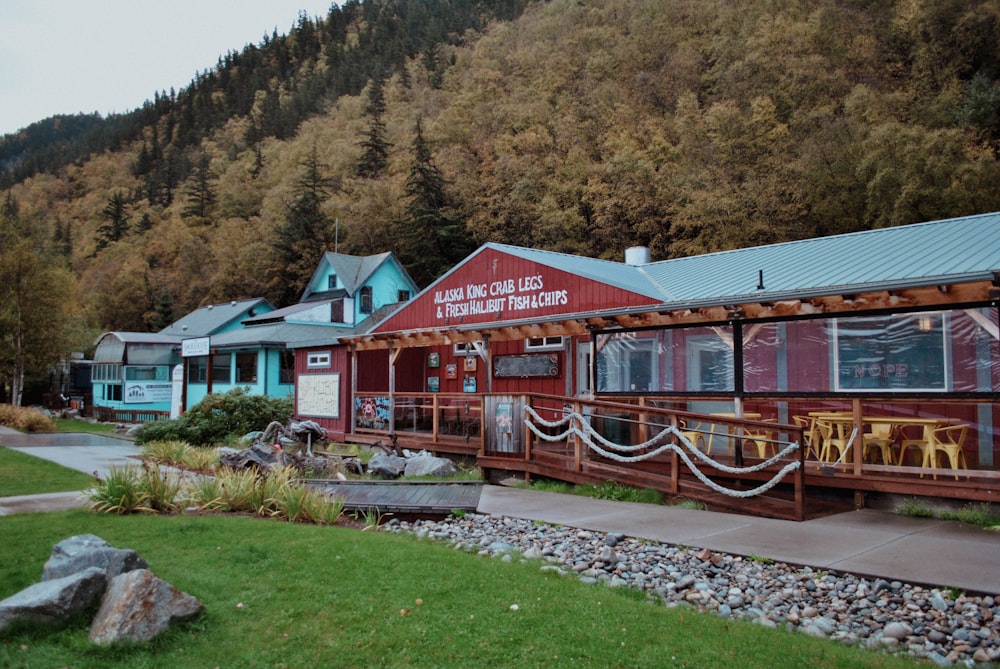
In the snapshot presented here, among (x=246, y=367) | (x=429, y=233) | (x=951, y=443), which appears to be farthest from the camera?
(x=429, y=233)

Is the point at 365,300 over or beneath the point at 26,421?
over

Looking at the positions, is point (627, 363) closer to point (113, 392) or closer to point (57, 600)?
point (57, 600)

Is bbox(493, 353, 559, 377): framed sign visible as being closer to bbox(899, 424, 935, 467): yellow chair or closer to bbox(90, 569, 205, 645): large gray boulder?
bbox(899, 424, 935, 467): yellow chair

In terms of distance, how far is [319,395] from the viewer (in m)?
21.2

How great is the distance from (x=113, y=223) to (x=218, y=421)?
6592 cm

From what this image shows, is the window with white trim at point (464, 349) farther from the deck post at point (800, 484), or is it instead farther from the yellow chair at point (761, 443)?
the deck post at point (800, 484)

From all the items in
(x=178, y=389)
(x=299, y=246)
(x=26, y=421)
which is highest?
(x=299, y=246)

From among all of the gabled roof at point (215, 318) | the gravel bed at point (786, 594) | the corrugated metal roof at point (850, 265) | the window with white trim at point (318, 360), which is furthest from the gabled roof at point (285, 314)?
the gravel bed at point (786, 594)

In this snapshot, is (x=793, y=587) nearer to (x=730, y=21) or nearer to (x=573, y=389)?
(x=573, y=389)

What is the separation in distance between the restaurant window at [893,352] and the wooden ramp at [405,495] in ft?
19.5

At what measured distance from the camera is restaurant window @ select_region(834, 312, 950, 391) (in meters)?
9.92

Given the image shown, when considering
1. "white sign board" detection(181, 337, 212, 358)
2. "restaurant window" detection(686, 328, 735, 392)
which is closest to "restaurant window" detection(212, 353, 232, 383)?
"white sign board" detection(181, 337, 212, 358)

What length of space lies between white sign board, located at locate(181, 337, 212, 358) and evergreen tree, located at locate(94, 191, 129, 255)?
169ft

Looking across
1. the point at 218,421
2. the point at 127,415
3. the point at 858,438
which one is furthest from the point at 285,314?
the point at 858,438
